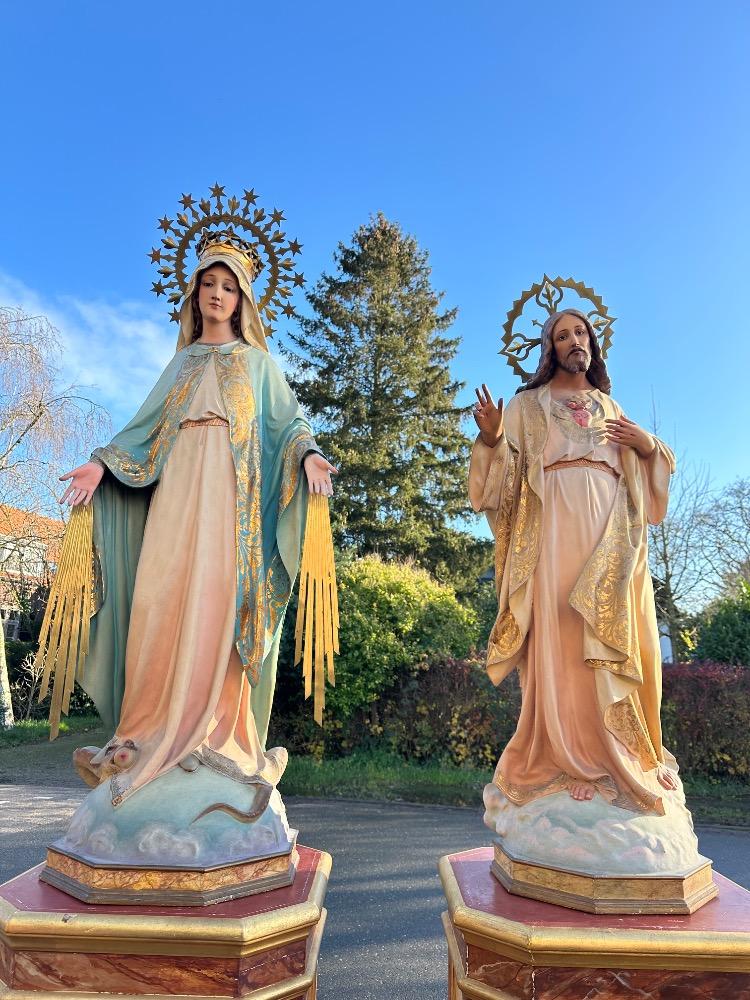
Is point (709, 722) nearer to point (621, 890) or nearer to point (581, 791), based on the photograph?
point (581, 791)

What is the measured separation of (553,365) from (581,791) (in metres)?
2.28

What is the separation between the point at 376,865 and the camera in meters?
5.54

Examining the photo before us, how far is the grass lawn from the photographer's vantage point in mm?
8438

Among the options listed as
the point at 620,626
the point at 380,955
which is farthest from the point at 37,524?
the point at 620,626

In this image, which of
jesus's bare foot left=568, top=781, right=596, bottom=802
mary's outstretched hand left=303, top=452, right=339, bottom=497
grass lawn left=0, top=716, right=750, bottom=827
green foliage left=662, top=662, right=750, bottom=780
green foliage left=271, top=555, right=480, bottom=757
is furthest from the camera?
green foliage left=271, top=555, right=480, bottom=757

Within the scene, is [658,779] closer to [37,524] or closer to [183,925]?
[183,925]

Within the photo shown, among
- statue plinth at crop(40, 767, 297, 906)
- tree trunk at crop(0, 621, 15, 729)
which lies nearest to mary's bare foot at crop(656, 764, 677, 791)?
statue plinth at crop(40, 767, 297, 906)

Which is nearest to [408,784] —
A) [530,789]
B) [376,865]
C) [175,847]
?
[376,865]

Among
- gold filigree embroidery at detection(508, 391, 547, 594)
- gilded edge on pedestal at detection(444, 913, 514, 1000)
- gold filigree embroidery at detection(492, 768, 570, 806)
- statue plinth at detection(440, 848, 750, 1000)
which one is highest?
gold filigree embroidery at detection(508, 391, 547, 594)

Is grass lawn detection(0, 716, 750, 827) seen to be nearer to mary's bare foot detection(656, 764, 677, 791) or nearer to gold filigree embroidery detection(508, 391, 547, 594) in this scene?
mary's bare foot detection(656, 764, 677, 791)

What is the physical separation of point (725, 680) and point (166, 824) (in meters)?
9.16

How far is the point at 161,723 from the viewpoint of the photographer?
334 centimetres

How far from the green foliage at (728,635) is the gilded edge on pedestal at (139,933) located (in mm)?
10417

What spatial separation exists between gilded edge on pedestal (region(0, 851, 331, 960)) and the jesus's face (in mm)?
3041
